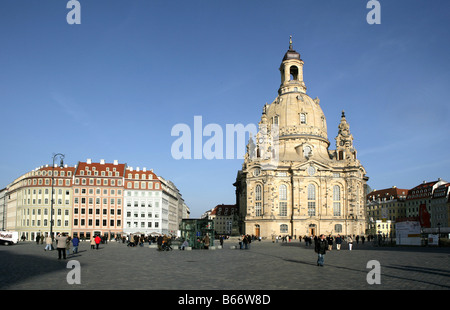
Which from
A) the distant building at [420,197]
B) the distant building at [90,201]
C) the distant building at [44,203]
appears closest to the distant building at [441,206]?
the distant building at [420,197]

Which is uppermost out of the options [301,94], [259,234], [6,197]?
[301,94]

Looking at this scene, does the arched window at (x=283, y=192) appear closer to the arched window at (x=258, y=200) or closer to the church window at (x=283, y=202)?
the church window at (x=283, y=202)

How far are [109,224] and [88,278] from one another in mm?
83940

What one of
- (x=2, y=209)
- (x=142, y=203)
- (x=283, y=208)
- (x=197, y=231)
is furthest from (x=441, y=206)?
(x=2, y=209)

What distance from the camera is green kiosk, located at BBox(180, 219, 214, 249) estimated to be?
50.8 m

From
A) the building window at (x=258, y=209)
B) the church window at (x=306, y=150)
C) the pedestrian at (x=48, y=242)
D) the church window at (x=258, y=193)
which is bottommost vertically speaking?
the pedestrian at (x=48, y=242)

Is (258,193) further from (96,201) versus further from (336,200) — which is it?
(96,201)

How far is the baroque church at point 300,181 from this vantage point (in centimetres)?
9794

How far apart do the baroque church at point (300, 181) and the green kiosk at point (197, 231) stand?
44.6 m

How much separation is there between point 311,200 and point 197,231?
53.0 m
